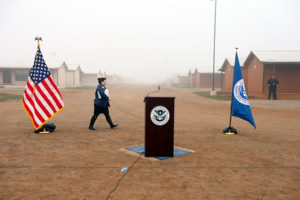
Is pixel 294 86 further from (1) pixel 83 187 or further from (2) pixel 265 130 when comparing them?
(1) pixel 83 187

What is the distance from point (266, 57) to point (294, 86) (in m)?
3.87

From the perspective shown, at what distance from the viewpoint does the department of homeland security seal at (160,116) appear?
5.47 m

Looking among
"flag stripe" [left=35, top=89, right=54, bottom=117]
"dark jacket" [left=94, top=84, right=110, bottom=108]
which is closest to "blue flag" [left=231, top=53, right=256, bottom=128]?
"dark jacket" [left=94, top=84, right=110, bottom=108]

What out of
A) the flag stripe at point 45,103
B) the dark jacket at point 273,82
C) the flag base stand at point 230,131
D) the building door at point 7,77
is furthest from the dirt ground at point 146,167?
the building door at point 7,77

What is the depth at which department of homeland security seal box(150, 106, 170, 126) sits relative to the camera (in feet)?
18.0

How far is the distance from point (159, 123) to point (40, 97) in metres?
4.42

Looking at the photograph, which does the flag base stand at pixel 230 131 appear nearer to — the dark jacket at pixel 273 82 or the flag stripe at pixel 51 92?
the flag stripe at pixel 51 92

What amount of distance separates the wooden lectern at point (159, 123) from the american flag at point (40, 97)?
156 inches

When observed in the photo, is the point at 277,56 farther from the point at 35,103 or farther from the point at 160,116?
the point at 35,103

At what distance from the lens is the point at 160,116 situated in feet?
18.0

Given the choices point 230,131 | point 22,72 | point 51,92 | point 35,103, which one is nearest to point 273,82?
point 230,131

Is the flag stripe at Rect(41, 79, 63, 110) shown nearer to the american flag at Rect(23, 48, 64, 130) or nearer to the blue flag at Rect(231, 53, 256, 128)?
the american flag at Rect(23, 48, 64, 130)

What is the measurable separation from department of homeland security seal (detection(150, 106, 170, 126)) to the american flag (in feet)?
13.3

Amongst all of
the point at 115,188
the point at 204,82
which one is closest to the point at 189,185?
the point at 115,188
